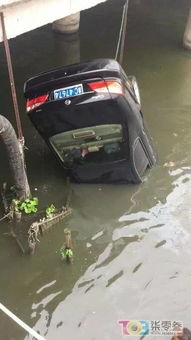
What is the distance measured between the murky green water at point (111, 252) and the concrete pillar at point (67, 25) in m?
4.24

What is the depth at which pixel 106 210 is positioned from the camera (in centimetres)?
729

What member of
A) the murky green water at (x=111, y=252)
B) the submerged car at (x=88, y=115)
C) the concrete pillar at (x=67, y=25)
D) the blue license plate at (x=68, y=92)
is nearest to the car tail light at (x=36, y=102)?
the submerged car at (x=88, y=115)

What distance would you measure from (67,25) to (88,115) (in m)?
8.87

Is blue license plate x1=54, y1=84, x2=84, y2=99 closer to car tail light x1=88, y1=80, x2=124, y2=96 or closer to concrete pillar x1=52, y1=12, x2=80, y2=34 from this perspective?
car tail light x1=88, y1=80, x2=124, y2=96

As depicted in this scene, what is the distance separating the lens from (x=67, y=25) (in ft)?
46.3

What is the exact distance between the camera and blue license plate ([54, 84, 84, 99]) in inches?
242

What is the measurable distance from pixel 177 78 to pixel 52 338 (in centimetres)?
897

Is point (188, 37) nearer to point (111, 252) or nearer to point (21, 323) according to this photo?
point (111, 252)

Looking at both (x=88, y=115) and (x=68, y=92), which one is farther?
(x=88, y=115)

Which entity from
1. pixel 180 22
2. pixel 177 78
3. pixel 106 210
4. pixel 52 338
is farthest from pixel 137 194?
pixel 180 22

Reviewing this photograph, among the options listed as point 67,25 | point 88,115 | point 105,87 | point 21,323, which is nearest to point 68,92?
point 88,115

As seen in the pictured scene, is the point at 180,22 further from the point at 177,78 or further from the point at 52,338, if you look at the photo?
the point at 52,338

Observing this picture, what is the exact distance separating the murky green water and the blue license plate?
2063mm

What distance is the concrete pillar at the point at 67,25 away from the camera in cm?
1391
